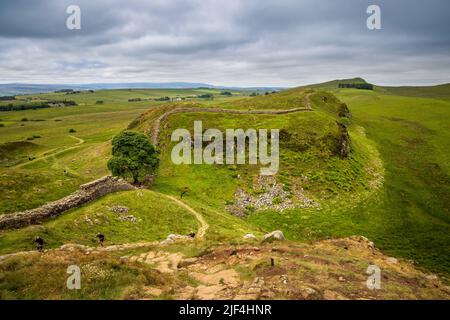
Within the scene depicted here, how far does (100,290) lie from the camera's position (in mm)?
17000

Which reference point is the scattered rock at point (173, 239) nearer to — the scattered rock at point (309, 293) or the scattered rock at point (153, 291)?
the scattered rock at point (153, 291)

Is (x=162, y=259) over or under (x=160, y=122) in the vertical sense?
under

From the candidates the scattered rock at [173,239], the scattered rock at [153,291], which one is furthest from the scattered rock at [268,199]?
the scattered rock at [153,291]

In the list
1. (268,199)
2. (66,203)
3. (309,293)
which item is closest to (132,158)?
(66,203)

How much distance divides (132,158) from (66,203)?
18.5 meters

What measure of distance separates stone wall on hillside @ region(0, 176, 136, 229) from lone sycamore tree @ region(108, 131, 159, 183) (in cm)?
811

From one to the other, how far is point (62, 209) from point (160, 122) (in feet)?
144

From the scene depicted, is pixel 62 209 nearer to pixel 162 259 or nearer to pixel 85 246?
pixel 85 246

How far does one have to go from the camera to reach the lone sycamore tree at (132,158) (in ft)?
161

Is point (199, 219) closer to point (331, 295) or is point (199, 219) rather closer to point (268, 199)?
point (268, 199)

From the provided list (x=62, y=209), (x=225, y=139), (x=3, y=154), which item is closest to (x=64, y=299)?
(x=62, y=209)

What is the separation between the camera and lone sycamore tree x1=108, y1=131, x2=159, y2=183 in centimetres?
4922

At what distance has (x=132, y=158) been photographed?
50.2 m

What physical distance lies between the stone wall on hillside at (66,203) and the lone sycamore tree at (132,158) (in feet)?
26.6
